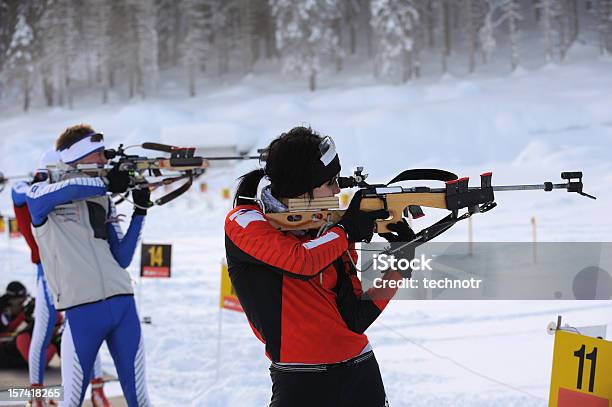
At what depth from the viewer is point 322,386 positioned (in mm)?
2146

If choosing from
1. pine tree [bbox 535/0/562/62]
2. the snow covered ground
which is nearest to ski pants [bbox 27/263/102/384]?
the snow covered ground

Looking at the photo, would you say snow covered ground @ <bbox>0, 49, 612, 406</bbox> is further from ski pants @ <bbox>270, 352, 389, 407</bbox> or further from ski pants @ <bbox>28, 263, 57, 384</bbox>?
ski pants @ <bbox>270, 352, 389, 407</bbox>

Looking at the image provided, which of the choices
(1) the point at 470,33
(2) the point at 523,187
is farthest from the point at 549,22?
(2) the point at 523,187

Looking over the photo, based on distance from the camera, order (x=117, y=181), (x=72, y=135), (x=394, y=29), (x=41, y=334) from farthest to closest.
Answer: (x=394, y=29) < (x=41, y=334) < (x=72, y=135) < (x=117, y=181)

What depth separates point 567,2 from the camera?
3825cm

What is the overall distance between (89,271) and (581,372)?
94.1 inches

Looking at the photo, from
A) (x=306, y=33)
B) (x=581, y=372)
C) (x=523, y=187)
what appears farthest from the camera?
(x=306, y=33)

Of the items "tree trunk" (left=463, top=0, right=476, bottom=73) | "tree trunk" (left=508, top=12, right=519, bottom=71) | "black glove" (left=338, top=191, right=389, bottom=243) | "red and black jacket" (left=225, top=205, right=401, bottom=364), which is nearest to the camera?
"red and black jacket" (left=225, top=205, right=401, bottom=364)

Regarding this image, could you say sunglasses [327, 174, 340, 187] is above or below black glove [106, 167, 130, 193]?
above

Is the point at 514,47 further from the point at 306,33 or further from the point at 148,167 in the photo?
the point at 148,167

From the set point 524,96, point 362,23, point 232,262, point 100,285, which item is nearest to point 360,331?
point 232,262

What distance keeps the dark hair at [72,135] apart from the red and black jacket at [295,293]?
2.00m

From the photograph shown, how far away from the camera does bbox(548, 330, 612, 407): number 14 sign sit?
2.71 metres

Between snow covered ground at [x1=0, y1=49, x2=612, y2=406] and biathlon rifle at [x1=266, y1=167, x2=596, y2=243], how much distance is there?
4.04ft
